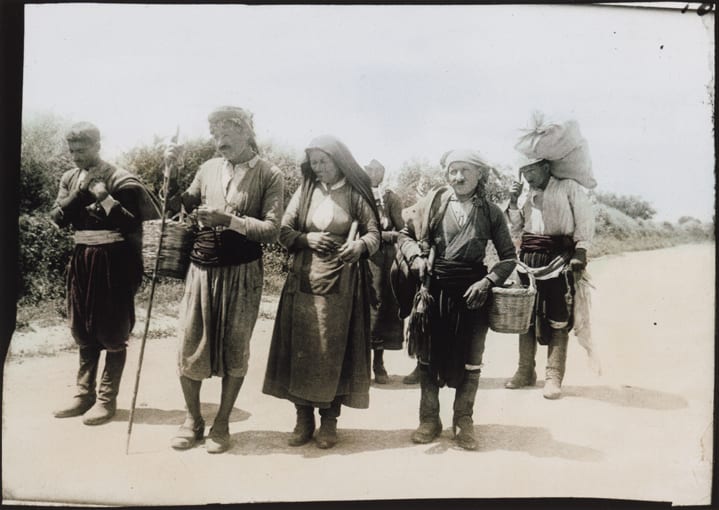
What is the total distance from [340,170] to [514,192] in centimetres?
127

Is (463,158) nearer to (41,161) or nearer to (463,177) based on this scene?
(463,177)

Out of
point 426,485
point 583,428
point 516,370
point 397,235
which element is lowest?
point 426,485

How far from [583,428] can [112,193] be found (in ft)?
12.1

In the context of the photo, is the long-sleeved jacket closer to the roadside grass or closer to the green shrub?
the roadside grass

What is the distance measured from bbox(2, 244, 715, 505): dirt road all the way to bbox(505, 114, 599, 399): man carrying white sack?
0.09 metres

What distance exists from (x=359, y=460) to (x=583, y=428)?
5.33ft

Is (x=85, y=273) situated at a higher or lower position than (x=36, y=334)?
higher

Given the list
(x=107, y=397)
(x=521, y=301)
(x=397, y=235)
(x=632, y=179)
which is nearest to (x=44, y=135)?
(x=107, y=397)

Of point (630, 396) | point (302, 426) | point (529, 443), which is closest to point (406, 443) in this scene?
point (302, 426)

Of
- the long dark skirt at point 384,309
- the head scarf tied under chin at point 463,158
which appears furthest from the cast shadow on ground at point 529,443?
the head scarf tied under chin at point 463,158

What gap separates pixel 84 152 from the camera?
5602mm

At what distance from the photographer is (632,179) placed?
231 inches

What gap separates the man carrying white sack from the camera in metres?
5.86

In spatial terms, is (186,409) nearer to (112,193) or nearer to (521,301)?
(112,193)
